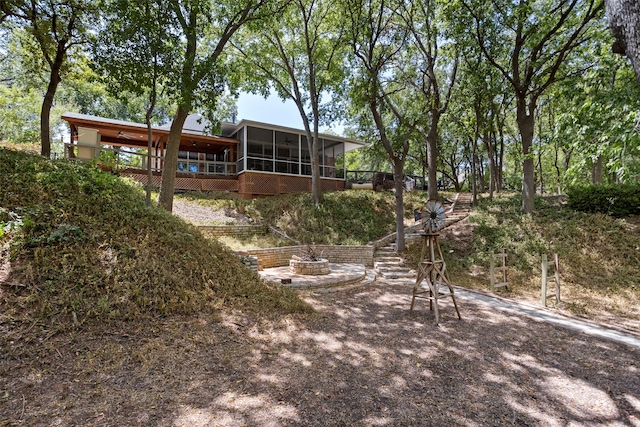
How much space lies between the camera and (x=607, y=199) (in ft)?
34.1

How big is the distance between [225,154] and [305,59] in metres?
7.06

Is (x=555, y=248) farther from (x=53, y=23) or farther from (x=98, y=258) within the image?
(x=53, y=23)

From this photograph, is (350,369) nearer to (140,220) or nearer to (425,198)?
(140,220)

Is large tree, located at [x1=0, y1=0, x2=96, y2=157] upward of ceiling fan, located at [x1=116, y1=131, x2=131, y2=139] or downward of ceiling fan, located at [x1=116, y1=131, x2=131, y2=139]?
upward

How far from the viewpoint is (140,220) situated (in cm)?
561

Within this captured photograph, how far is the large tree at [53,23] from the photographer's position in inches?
319

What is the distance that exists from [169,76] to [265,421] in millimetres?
6899

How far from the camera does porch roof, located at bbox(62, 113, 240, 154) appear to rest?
44.5ft

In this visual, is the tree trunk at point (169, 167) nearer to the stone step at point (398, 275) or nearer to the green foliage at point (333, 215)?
the green foliage at point (333, 215)

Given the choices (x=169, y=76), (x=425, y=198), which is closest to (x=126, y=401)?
(x=169, y=76)

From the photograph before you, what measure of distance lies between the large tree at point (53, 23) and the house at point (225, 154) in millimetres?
4363

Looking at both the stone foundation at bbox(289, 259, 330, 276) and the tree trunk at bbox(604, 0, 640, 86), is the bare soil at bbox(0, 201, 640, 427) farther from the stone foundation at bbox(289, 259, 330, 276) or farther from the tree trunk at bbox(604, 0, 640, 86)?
the stone foundation at bbox(289, 259, 330, 276)

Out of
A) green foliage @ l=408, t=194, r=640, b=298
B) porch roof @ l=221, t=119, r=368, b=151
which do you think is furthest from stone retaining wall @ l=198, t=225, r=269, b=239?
porch roof @ l=221, t=119, r=368, b=151

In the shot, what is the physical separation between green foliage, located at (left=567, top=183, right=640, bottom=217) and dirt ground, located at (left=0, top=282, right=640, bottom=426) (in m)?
8.38
